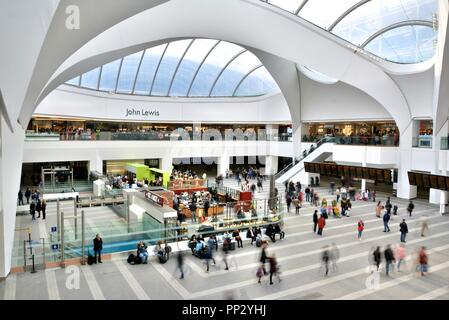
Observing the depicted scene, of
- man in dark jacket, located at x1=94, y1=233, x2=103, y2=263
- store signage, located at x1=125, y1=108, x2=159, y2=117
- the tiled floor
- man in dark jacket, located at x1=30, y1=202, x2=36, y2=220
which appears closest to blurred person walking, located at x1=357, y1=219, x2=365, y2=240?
the tiled floor

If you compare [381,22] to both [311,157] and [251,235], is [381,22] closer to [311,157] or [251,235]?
[311,157]

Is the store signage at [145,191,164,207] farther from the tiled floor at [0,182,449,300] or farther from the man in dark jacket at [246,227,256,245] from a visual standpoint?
the man in dark jacket at [246,227,256,245]

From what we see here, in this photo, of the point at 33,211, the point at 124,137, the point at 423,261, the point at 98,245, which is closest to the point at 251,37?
the point at 98,245

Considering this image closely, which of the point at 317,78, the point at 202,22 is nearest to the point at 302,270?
the point at 202,22

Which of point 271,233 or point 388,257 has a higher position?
point 388,257

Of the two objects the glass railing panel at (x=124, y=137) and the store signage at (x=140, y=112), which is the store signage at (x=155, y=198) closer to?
the glass railing panel at (x=124, y=137)

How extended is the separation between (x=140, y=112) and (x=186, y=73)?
604 cm

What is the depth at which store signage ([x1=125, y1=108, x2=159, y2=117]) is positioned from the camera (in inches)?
1357

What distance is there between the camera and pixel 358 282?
10.6 metres

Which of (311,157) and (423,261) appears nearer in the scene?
(423,261)

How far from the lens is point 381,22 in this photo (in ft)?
70.2

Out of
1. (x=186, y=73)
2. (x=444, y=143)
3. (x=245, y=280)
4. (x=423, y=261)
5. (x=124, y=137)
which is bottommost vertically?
(x=245, y=280)

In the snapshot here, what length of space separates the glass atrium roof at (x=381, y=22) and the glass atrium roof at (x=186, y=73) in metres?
11.1
